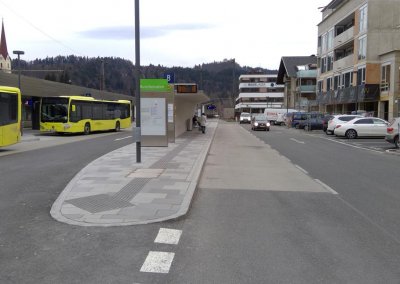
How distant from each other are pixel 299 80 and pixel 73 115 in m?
59.0

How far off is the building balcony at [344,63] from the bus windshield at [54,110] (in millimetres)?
32008

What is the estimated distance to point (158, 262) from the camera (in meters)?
5.02

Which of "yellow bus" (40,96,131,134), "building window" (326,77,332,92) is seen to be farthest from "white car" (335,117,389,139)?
"building window" (326,77,332,92)

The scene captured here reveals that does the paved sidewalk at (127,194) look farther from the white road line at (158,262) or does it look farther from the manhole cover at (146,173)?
the white road line at (158,262)

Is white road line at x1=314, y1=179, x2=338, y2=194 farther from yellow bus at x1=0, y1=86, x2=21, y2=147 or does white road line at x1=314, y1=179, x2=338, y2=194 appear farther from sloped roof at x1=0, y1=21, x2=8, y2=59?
sloped roof at x1=0, y1=21, x2=8, y2=59

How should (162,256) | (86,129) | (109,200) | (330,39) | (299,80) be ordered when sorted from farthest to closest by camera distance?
(299,80) → (330,39) → (86,129) → (109,200) → (162,256)

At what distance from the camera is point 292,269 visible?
4895mm

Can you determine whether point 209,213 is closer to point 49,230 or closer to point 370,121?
point 49,230

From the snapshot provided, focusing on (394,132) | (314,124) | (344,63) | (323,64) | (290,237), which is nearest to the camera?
(290,237)

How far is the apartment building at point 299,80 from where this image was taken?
79.2 metres

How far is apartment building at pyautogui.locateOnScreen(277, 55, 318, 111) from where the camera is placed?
260 feet

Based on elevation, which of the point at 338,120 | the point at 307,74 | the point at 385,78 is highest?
the point at 307,74

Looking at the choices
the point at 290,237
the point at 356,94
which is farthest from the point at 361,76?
the point at 290,237

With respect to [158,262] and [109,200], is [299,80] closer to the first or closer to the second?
[109,200]
